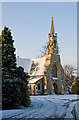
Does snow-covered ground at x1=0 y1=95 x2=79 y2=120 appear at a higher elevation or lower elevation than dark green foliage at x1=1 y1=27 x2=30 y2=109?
lower

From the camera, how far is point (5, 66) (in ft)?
50.1

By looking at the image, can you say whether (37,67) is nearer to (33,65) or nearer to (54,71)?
(33,65)

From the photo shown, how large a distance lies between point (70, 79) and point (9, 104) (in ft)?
127

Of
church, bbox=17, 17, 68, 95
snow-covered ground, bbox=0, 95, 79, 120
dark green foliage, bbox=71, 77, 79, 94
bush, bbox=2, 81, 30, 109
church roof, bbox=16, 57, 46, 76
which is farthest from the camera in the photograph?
church roof, bbox=16, 57, 46, 76

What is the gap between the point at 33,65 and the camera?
41.3 metres

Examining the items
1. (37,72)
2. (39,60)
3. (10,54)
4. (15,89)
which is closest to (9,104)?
(15,89)

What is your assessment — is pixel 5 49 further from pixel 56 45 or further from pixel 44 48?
pixel 44 48

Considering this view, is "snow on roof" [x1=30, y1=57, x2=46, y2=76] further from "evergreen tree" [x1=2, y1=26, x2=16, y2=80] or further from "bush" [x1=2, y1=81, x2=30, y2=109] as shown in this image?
"bush" [x1=2, y1=81, x2=30, y2=109]

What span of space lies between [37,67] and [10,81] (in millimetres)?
26056

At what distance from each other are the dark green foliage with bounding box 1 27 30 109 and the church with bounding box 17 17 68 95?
64.3 feet

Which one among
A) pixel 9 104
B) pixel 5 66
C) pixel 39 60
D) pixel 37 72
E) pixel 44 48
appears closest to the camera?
pixel 9 104

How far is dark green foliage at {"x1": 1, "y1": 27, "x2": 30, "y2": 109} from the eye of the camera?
44.0 feet

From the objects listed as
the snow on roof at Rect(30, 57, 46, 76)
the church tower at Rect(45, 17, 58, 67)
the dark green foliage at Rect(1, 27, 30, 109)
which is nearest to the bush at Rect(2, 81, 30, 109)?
the dark green foliage at Rect(1, 27, 30, 109)

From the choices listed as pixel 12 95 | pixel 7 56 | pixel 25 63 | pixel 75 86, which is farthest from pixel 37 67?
pixel 12 95
